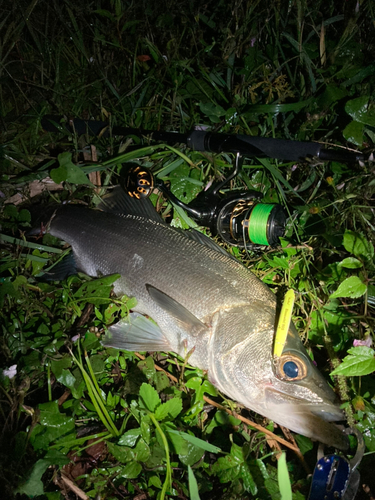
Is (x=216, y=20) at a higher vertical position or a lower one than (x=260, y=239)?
higher

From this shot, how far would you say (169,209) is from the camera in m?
2.95

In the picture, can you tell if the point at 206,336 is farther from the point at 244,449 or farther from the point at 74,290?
the point at 74,290

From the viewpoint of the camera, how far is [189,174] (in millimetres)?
2898

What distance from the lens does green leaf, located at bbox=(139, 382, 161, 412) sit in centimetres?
210

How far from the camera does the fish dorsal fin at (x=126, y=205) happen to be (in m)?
2.75

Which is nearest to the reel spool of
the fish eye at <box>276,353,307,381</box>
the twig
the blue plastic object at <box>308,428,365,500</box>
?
the fish eye at <box>276,353,307,381</box>

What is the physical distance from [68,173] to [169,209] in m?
0.91

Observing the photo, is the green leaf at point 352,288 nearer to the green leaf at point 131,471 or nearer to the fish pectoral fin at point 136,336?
the fish pectoral fin at point 136,336

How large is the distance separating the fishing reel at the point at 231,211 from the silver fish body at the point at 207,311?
241 mm

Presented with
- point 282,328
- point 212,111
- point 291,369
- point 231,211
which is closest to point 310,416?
point 291,369

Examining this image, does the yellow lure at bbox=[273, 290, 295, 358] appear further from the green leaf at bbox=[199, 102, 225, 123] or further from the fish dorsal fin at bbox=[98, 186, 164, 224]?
the green leaf at bbox=[199, 102, 225, 123]

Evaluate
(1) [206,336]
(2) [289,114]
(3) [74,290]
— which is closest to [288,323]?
(1) [206,336]

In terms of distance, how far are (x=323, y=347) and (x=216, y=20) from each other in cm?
330

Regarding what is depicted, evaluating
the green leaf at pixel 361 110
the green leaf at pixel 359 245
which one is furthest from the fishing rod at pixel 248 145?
the green leaf at pixel 359 245
